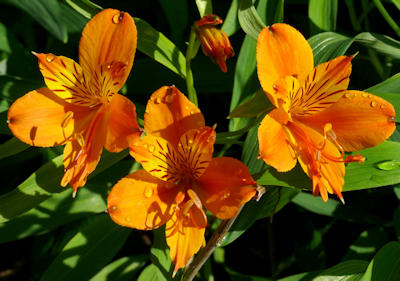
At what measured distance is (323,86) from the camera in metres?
1.11

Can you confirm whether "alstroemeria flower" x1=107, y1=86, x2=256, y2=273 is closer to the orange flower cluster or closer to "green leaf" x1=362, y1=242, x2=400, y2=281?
the orange flower cluster

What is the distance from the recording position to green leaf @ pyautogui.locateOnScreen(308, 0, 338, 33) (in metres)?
1.51

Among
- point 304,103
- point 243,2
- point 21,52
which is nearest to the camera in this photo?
point 304,103

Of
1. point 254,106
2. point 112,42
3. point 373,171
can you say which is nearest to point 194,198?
point 254,106

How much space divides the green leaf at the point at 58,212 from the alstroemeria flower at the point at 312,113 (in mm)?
753

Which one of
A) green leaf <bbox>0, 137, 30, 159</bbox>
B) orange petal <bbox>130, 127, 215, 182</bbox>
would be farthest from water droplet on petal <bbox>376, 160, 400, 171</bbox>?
green leaf <bbox>0, 137, 30, 159</bbox>

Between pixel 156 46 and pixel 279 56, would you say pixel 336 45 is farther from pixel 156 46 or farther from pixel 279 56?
pixel 156 46

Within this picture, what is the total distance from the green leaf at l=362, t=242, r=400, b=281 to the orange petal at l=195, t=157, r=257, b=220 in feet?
1.64

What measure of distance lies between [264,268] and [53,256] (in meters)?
0.79

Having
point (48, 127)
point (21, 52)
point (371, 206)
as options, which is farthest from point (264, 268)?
point (21, 52)

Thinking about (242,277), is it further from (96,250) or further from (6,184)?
(6,184)

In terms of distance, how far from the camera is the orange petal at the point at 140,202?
40.9 inches

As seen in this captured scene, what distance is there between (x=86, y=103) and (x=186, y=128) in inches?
11.5

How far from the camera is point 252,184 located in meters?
0.99
